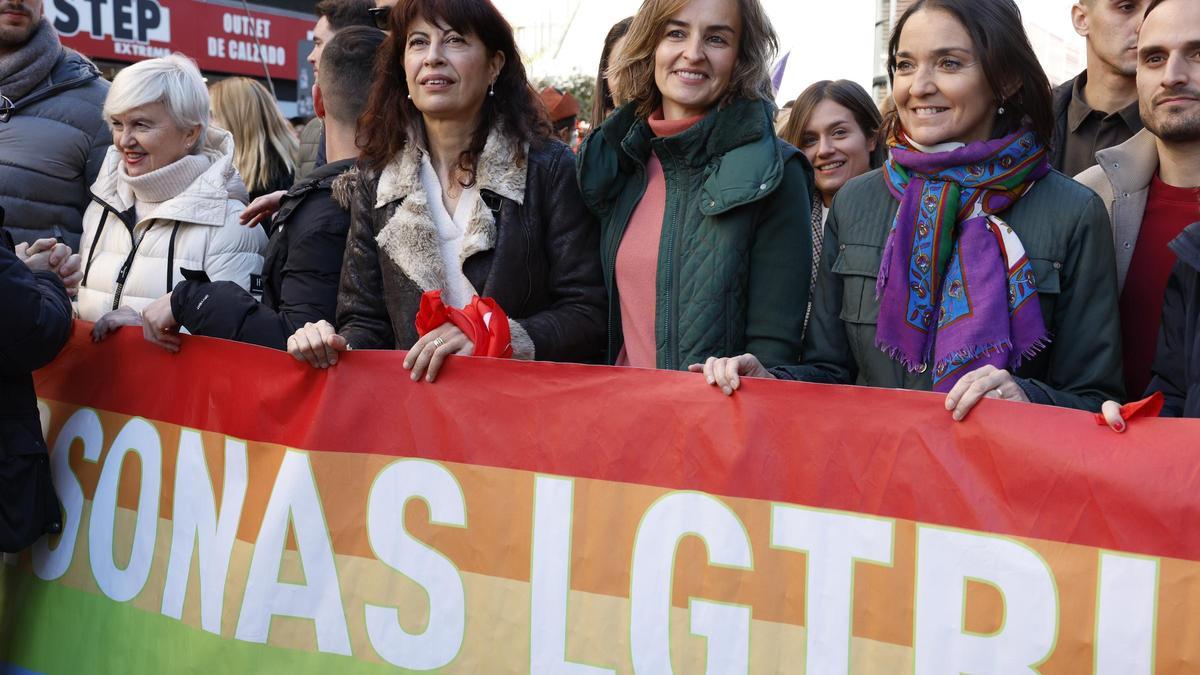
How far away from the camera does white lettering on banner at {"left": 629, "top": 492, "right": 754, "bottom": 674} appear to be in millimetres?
2566

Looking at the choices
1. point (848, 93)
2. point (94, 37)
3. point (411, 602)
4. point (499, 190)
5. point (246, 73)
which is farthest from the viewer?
point (246, 73)

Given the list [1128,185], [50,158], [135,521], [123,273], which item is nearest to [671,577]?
[1128,185]

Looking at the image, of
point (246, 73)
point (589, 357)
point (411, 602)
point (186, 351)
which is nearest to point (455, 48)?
point (589, 357)

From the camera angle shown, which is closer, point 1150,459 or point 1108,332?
point 1150,459

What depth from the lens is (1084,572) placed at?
2297 millimetres

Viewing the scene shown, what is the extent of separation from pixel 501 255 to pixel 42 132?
213 centimetres

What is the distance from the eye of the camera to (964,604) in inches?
93.1

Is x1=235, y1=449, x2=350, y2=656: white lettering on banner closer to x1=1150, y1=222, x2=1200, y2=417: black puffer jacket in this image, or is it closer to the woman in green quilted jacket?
the woman in green quilted jacket

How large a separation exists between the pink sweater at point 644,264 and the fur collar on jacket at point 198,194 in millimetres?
1332

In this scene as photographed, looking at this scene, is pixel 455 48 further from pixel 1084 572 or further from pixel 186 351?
pixel 1084 572

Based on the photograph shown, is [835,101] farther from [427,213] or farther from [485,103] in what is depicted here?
[427,213]

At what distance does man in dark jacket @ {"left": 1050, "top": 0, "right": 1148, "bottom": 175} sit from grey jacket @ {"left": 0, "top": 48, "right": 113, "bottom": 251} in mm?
3320

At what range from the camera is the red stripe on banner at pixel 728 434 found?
7.56ft

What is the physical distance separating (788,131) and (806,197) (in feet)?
Result: 5.53
